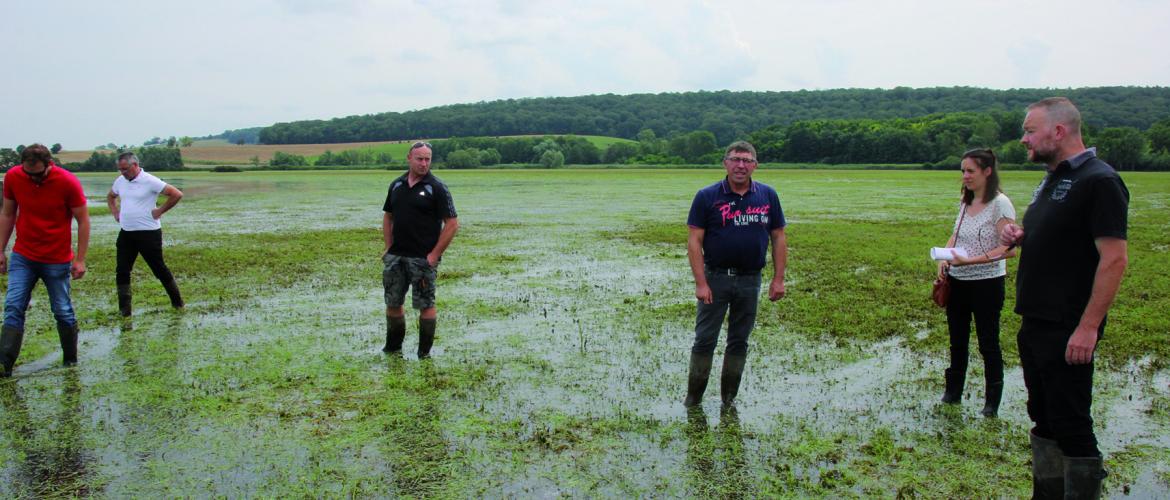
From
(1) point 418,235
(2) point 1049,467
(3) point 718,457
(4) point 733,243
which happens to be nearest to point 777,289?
(4) point 733,243

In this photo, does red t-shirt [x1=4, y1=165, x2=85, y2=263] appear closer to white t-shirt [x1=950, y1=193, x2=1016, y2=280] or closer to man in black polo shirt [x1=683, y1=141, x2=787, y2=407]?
man in black polo shirt [x1=683, y1=141, x2=787, y2=407]

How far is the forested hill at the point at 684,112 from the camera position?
13562 centimetres

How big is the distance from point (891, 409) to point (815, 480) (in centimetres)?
166

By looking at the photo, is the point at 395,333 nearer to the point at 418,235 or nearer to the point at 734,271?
the point at 418,235

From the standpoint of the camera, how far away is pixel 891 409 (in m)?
6.26

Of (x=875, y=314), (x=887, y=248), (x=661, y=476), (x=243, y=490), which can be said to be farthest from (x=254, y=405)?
(x=887, y=248)

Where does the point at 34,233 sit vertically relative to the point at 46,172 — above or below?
below

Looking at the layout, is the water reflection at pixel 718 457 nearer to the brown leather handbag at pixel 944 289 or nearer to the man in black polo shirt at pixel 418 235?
the brown leather handbag at pixel 944 289

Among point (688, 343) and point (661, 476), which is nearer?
point (661, 476)

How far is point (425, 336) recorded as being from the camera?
7.84 meters

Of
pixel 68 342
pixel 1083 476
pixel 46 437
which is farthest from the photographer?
pixel 68 342

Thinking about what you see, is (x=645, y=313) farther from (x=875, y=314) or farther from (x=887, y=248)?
(x=887, y=248)

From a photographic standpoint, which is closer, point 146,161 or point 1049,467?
point 1049,467

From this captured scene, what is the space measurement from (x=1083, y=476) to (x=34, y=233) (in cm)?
817
